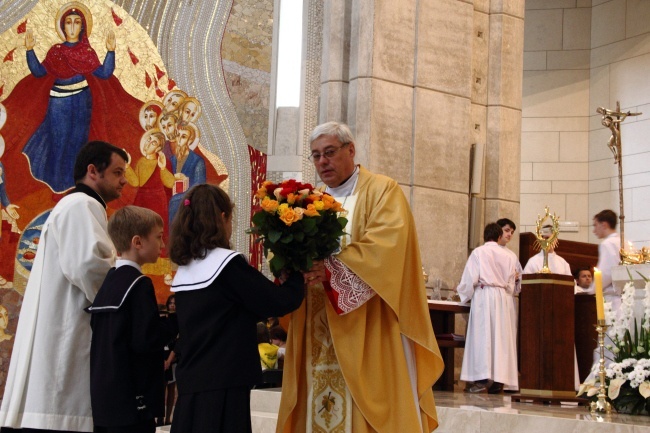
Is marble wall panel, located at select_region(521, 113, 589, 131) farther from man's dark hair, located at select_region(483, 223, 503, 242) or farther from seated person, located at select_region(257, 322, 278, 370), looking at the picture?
seated person, located at select_region(257, 322, 278, 370)

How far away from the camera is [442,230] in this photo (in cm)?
1016

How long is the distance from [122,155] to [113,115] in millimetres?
5740

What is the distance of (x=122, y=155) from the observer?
4.18m

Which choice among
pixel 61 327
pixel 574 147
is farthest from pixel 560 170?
pixel 61 327

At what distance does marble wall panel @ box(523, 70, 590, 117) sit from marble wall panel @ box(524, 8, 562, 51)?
1.42 feet

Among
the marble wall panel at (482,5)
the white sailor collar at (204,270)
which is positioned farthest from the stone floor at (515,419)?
the marble wall panel at (482,5)

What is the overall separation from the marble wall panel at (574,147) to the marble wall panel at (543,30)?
143 centimetres

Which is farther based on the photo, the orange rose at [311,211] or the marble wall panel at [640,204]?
Result: the marble wall panel at [640,204]

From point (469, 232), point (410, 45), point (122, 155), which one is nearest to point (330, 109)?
point (410, 45)

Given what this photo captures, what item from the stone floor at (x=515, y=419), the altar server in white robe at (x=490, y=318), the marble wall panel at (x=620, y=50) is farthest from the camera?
the marble wall panel at (x=620, y=50)

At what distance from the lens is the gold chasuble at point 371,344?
3914mm

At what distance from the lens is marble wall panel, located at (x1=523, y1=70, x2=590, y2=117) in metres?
15.2

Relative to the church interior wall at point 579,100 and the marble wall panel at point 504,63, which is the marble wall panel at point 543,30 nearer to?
the church interior wall at point 579,100

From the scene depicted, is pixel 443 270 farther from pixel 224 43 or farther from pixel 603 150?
pixel 603 150
